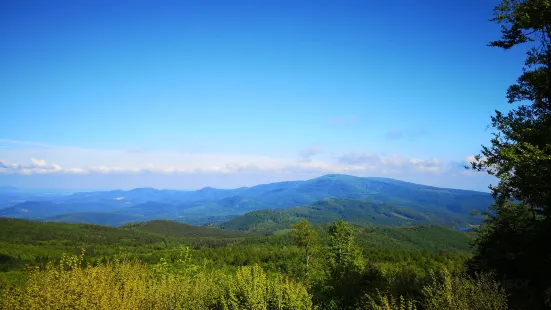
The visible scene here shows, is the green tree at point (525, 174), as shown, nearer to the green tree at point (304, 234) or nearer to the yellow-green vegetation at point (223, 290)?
the yellow-green vegetation at point (223, 290)

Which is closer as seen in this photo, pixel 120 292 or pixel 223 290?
pixel 120 292

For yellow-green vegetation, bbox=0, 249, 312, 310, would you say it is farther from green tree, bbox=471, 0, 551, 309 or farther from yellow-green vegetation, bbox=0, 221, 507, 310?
green tree, bbox=471, 0, 551, 309

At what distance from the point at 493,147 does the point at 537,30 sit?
505cm

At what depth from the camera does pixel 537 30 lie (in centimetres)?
1266

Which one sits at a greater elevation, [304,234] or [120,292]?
[120,292]

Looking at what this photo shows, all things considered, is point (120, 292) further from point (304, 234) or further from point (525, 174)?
point (304, 234)

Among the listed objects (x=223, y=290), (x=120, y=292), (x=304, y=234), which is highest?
(x=120, y=292)

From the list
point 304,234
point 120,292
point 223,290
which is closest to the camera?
point 120,292

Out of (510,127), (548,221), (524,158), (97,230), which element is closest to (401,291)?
(548,221)

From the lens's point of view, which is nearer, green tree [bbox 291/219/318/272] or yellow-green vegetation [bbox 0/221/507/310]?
yellow-green vegetation [bbox 0/221/507/310]

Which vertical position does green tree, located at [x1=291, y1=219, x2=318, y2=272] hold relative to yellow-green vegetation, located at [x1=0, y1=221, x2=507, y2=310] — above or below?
below

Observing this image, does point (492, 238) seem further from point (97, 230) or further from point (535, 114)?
point (97, 230)

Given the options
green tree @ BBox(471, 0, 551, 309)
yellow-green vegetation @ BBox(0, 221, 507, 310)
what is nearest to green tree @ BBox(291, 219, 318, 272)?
yellow-green vegetation @ BBox(0, 221, 507, 310)

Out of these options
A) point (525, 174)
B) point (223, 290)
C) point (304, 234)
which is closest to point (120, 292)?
point (223, 290)
